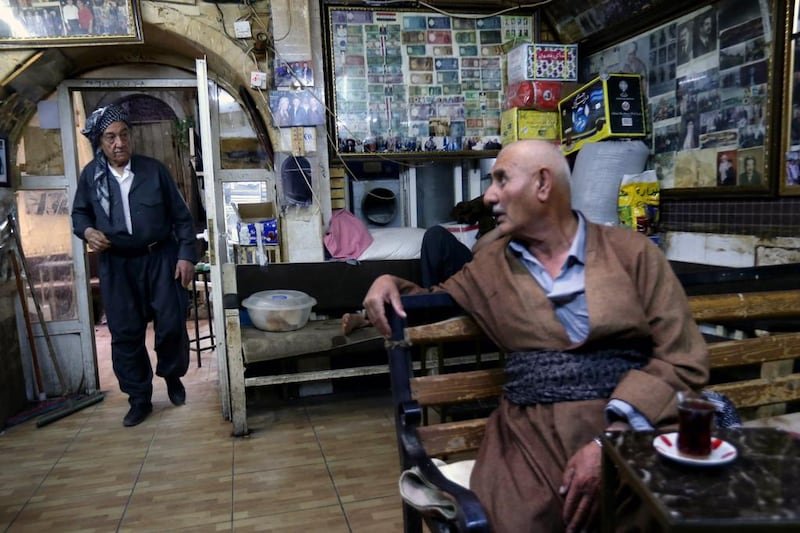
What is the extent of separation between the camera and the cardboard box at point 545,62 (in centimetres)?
380

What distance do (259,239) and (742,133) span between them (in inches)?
114

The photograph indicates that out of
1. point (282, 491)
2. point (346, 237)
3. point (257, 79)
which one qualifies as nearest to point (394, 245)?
point (346, 237)

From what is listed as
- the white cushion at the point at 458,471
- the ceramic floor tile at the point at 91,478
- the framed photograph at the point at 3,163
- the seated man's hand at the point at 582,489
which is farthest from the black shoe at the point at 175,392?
the seated man's hand at the point at 582,489

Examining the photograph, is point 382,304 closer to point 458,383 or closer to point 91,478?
point 458,383

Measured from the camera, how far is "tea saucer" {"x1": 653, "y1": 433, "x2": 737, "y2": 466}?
948mm

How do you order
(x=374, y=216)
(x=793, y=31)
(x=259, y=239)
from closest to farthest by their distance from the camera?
1. (x=793, y=31)
2. (x=259, y=239)
3. (x=374, y=216)

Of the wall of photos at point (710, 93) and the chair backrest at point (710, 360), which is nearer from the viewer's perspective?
the chair backrest at point (710, 360)

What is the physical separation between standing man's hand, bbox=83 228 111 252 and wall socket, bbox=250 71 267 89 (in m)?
1.33

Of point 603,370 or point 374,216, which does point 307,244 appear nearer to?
point 374,216

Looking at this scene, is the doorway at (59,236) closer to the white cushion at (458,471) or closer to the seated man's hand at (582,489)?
the white cushion at (458,471)

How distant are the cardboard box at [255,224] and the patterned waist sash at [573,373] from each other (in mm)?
2693

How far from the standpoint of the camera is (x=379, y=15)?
12.8 ft

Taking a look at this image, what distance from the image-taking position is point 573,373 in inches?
54.2

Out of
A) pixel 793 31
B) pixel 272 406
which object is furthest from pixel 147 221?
pixel 793 31
